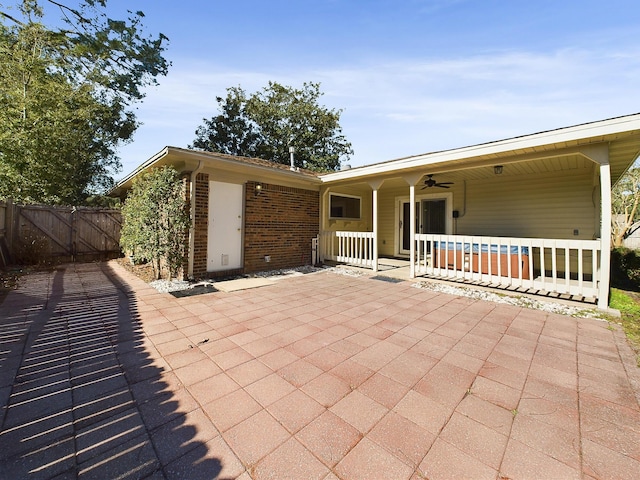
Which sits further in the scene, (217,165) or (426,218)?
(426,218)

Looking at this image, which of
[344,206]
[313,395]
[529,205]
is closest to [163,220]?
[313,395]

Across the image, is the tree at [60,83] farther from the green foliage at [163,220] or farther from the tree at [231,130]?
the tree at [231,130]

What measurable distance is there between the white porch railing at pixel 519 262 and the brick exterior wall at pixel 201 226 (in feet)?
15.1

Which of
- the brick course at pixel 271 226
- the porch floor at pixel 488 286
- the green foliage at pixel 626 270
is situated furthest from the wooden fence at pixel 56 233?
the green foliage at pixel 626 270

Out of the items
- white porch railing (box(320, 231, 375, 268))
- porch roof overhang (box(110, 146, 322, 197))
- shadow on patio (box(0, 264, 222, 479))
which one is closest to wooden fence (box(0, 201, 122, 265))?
porch roof overhang (box(110, 146, 322, 197))

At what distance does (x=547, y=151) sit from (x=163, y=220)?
709cm

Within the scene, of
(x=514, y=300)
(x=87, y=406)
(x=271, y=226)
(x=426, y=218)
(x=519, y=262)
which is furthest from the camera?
(x=426, y=218)

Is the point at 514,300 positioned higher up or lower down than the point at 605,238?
lower down

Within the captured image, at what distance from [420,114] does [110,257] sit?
11.4 meters

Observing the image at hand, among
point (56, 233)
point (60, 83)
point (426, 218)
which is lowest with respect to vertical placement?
point (56, 233)

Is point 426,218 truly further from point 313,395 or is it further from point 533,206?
point 313,395

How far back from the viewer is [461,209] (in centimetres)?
802

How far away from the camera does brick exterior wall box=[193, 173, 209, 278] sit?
18.9 feet

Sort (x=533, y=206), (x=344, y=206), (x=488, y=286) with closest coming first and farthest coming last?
(x=488, y=286) → (x=533, y=206) → (x=344, y=206)
